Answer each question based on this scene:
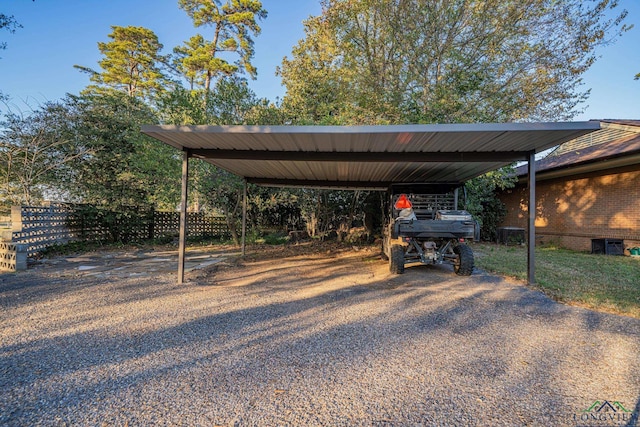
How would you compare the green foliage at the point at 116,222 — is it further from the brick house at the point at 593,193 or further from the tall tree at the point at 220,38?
the brick house at the point at 593,193

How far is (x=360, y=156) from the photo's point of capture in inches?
209

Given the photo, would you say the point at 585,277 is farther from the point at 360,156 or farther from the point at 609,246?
the point at 360,156

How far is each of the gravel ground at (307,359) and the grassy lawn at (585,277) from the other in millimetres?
519

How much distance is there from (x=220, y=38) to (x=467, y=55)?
12.7 meters

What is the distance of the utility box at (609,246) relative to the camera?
28.7ft

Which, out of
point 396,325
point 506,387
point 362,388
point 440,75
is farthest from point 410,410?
point 440,75

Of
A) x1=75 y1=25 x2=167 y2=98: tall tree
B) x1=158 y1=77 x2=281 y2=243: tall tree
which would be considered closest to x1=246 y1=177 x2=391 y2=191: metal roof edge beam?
x1=158 y1=77 x2=281 y2=243: tall tree

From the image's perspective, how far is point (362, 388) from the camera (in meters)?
1.98

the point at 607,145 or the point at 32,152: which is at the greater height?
the point at 607,145

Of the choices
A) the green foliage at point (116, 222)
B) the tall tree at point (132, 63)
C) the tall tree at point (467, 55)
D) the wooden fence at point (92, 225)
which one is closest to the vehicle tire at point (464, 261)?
the tall tree at point (467, 55)

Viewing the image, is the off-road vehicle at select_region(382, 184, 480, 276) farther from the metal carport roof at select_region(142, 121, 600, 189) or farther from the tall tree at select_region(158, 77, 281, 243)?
the tall tree at select_region(158, 77, 281, 243)

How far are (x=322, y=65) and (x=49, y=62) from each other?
31.9 ft

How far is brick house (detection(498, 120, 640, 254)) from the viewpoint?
8.48m

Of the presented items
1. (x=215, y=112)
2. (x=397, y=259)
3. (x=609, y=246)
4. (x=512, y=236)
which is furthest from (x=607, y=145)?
(x=215, y=112)
